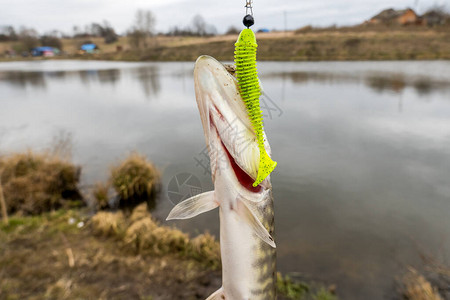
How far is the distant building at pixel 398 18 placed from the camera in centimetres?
3803

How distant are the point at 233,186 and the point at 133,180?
6.15m

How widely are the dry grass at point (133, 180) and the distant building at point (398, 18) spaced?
4153 cm

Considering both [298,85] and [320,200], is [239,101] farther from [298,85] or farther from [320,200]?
[298,85]

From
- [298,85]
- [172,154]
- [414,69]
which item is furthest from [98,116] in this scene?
[414,69]

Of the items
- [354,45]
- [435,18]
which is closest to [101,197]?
[354,45]

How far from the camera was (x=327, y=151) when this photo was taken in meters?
9.91

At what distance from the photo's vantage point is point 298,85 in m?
19.9

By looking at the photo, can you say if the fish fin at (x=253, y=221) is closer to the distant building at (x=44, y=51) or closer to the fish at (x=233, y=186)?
the fish at (x=233, y=186)

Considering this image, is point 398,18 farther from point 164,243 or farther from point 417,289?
point 164,243

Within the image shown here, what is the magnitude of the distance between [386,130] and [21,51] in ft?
241

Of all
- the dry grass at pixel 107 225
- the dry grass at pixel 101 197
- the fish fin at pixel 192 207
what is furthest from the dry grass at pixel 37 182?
the fish fin at pixel 192 207

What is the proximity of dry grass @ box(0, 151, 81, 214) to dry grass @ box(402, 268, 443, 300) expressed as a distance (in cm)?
680

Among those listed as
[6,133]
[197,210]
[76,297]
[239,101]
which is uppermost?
→ [239,101]

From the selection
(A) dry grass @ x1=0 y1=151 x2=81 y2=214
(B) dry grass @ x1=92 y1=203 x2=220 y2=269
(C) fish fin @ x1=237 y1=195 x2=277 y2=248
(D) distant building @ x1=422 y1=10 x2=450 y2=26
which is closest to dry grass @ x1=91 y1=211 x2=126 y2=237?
(B) dry grass @ x1=92 y1=203 x2=220 y2=269
